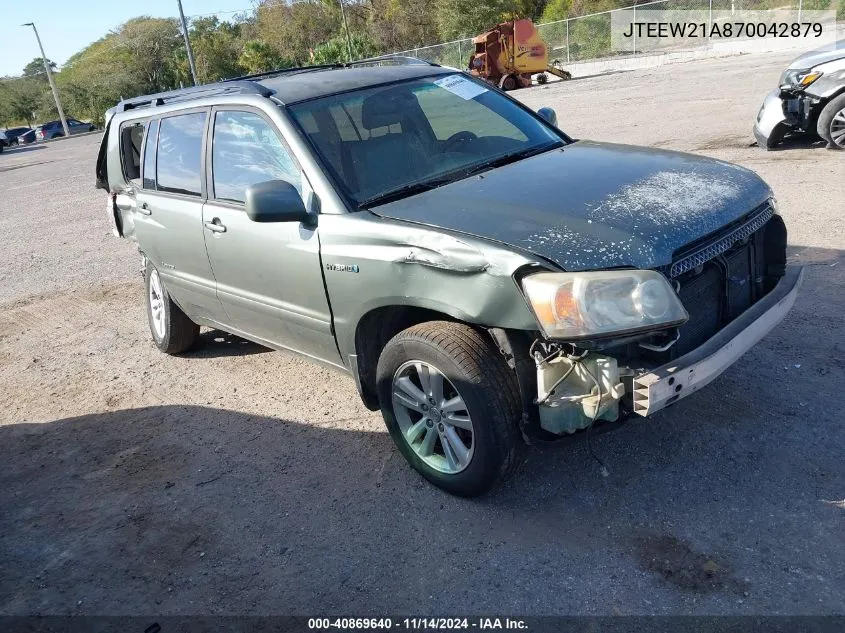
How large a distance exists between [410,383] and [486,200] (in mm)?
939

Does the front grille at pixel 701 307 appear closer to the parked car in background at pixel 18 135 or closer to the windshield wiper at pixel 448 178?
the windshield wiper at pixel 448 178

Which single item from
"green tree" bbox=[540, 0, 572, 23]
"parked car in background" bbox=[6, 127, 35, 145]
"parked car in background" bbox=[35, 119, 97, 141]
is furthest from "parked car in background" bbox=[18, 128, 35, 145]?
"green tree" bbox=[540, 0, 572, 23]

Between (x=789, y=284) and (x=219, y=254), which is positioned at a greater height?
(x=219, y=254)

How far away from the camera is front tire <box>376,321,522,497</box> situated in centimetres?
319

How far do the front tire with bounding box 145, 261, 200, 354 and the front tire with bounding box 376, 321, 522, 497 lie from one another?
8.60ft

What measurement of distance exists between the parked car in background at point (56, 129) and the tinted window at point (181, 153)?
2244 inches

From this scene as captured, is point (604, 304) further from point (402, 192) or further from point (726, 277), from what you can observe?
point (402, 192)

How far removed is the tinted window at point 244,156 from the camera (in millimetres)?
4013

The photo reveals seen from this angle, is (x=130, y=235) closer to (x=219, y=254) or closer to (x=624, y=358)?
(x=219, y=254)

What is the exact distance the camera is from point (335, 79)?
447 centimetres

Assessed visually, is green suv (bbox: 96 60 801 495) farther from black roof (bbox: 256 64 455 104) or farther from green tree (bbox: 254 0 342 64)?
green tree (bbox: 254 0 342 64)

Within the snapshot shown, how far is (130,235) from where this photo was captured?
19.9 feet

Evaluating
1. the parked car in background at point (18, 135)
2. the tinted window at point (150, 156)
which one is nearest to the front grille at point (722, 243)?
the tinted window at point (150, 156)

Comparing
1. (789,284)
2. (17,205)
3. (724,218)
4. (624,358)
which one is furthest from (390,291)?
(17,205)
